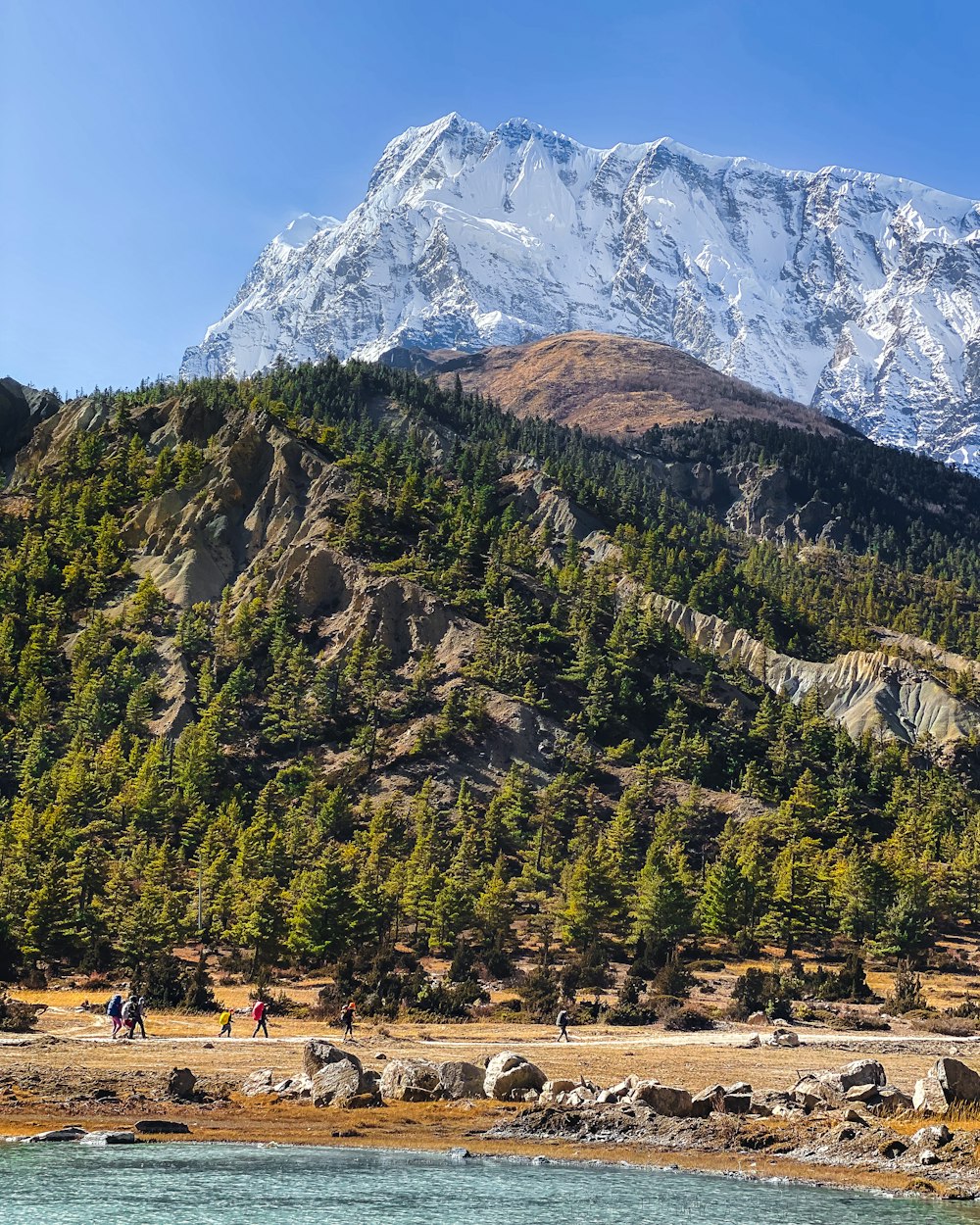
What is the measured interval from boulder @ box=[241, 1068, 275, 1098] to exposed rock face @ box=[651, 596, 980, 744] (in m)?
132

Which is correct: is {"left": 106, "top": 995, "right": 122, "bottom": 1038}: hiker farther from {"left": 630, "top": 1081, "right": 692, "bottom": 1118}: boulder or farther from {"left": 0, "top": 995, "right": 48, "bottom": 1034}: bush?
{"left": 630, "top": 1081, "right": 692, "bottom": 1118}: boulder

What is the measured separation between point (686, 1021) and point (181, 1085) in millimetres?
29979

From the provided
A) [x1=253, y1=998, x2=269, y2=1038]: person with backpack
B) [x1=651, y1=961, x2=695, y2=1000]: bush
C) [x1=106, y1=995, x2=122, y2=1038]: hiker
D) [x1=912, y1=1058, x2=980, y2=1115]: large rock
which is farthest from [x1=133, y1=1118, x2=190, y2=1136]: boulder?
[x1=651, y1=961, x2=695, y2=1000]: bush

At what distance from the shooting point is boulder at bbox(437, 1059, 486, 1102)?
3731 cm

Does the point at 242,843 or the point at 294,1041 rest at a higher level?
the point at 242,843

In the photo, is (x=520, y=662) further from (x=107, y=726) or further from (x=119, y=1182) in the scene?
(x=119, y=1182)

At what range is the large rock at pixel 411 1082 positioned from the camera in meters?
37.3

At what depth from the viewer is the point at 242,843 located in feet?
319

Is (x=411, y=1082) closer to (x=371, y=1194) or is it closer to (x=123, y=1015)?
(x=371, y=1194)

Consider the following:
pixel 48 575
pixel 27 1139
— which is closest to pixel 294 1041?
pixel 27 1139

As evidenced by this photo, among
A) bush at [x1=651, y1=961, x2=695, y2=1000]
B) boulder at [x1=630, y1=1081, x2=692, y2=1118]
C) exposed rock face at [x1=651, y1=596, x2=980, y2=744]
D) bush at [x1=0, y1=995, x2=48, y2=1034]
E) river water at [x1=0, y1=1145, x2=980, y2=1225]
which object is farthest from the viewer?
Answer: exposed rock face at [x1=651, y1=596, x2=980, y2=744]

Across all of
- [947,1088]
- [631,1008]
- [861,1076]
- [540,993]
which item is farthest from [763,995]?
[947,1088]

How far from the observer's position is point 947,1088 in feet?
110

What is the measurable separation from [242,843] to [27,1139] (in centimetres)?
6732
